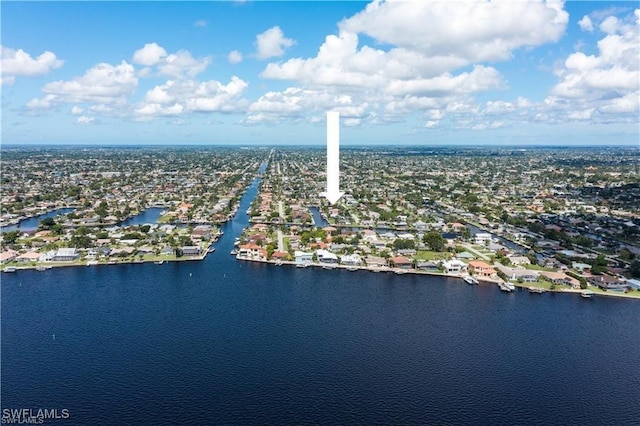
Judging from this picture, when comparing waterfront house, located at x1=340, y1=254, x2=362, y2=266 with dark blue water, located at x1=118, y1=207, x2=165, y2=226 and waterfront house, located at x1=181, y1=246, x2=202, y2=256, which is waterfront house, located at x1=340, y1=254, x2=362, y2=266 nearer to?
waterfront house, located at x1=181, y1=246, x2=202, y2=256

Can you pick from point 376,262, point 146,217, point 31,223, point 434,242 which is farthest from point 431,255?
point 31,223

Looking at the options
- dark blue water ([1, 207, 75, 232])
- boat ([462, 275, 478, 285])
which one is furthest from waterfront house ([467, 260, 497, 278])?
dark blue water ([1, 207, 75, 232])

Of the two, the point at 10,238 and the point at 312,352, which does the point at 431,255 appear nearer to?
the point at 312,352

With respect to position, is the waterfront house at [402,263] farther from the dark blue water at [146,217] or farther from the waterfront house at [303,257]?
the dark blue water at [146,217]

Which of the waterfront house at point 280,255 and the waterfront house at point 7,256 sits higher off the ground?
the waterfront house at point 7,256

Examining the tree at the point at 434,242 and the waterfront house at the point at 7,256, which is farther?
the tree at the point at 434,242

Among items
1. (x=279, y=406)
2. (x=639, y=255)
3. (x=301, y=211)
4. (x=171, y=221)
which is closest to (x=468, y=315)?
(x=279, y=406)

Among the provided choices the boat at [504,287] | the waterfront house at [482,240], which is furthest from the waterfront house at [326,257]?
the waterfront house at [482,240]
